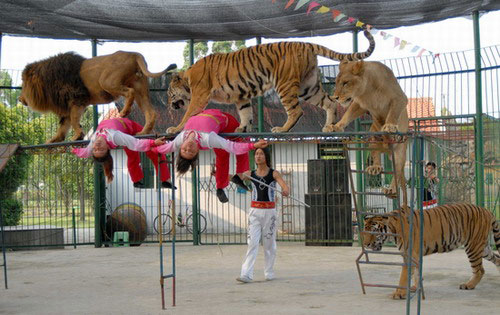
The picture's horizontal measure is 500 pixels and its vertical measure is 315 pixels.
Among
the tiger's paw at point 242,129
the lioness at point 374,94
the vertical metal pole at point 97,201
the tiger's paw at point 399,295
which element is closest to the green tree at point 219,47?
the vertical metal pole at point 97,201

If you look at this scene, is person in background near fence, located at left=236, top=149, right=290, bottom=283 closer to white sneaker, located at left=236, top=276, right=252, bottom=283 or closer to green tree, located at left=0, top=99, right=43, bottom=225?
white sneaker, located at left=236, top=276, right=252, bottom=283

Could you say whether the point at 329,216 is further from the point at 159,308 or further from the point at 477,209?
the point at 159,308

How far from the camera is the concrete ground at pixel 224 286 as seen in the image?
21.2 ft

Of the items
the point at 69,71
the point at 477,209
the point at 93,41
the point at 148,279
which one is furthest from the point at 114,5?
the point at 477,209

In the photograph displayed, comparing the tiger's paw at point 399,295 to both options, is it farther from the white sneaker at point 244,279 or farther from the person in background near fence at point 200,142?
the person in background near fence at point 200,142

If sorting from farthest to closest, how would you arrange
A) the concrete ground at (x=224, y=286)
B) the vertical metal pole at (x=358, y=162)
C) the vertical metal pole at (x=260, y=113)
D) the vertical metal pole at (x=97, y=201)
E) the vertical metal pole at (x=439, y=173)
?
1. the vertical metal pole at (x=97, y=201)
2. the vertical metal pole at (x=260, y=113)
3. the vertical metal pole at (x=358, y=162)
4. the vertical metal pole at (x=439, y=173)
5. the concrete ground at (x=224, y=286)

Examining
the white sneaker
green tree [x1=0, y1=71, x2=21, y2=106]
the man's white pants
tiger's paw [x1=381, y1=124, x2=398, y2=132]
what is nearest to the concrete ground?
A: the white sneaker

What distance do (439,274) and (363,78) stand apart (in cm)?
369

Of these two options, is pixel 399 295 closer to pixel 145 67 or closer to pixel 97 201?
pixel 145 67

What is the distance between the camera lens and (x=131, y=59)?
7.14 metres

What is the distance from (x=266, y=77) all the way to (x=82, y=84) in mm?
2123

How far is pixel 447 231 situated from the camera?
7012 millimetres

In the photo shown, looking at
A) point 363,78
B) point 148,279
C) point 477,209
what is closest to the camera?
point 363,78

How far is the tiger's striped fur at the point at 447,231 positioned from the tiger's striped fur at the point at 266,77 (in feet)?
4.19
